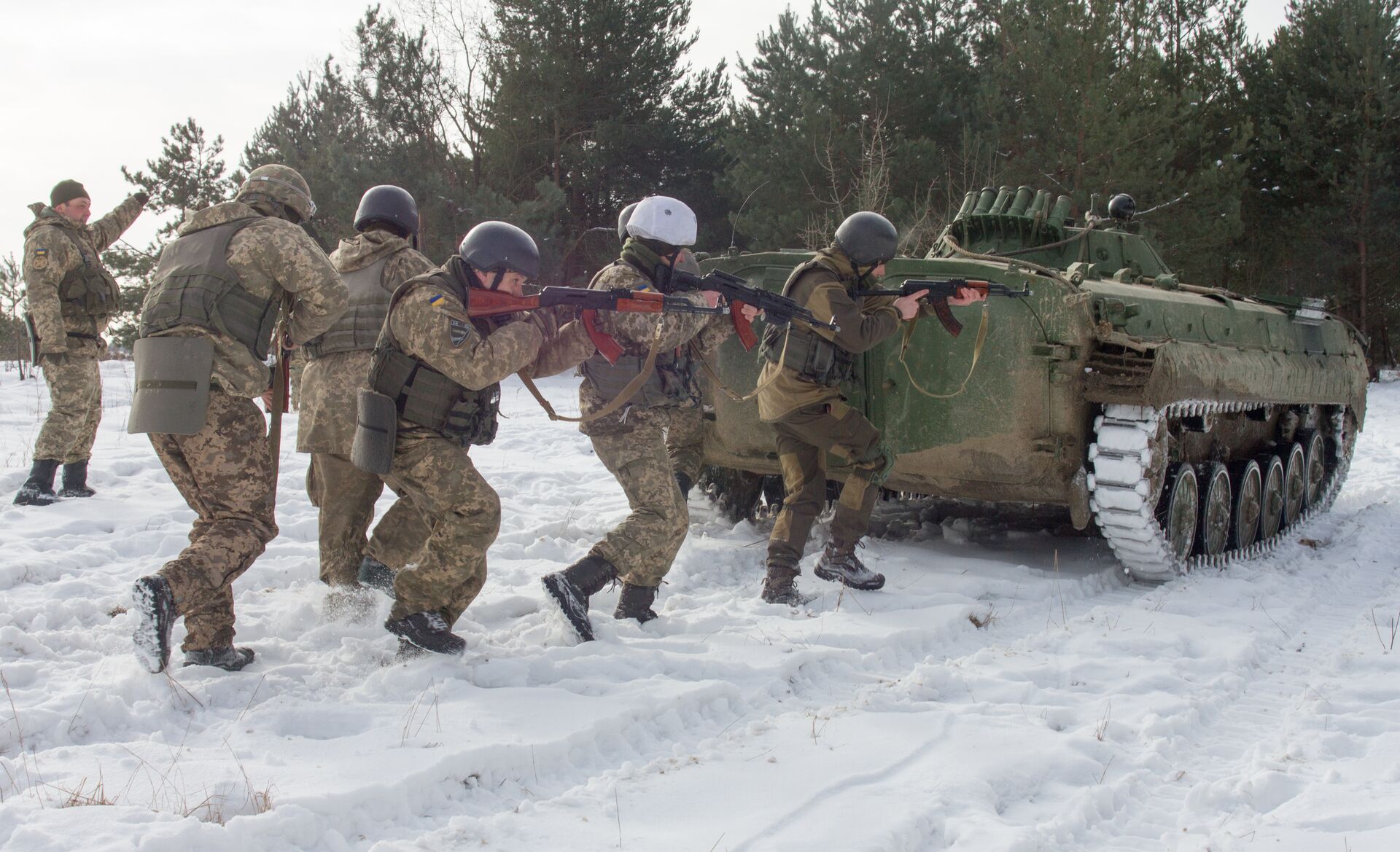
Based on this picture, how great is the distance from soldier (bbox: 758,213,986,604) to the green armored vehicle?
0.45 meters

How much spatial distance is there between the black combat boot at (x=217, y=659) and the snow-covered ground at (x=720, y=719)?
6 cm

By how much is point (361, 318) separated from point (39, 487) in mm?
3365

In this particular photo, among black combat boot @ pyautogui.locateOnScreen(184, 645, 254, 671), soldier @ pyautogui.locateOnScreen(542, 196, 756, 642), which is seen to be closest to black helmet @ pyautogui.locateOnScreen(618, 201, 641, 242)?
soldier @ pyautogui.locateOnScreen(542, 196, 756, 642)

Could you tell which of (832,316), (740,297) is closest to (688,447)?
(832,316)

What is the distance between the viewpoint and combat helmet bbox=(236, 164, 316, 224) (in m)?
4.42

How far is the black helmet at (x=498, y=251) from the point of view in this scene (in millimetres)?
4227

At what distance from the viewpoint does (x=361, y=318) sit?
16.5 ft

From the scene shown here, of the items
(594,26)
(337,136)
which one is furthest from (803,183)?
(337,136)

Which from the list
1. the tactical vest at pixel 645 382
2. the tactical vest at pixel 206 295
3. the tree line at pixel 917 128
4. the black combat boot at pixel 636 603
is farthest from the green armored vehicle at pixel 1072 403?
the tree line at pixel 917 128

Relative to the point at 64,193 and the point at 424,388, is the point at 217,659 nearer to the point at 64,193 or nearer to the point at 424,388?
the point at 424,388

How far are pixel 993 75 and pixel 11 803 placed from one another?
68.6 ft

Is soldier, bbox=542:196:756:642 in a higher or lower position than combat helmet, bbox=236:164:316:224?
lower

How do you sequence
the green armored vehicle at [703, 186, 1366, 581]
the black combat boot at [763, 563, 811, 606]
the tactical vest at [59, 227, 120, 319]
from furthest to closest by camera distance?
the tactical vest at [59, 227, 120, 319] < the green armored vehicle at [703, 186, 1366, 581] < the black combat boot at [763, 563, 811, 606]

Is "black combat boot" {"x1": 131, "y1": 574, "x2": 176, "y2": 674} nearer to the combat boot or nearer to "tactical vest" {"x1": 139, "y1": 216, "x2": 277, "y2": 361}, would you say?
"tactical vest" {"x1": 139, "y1": 216, "x2": 277, "y2": 361}
